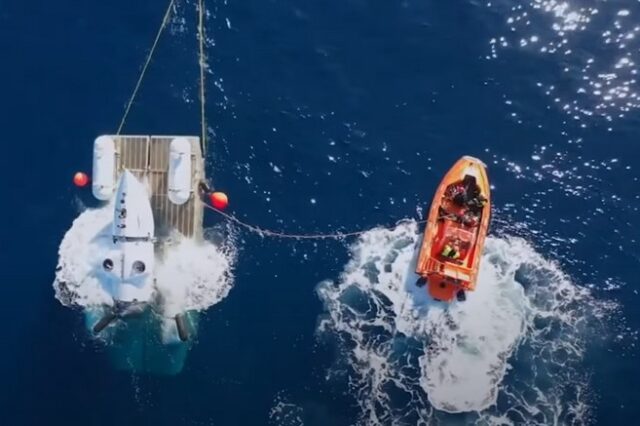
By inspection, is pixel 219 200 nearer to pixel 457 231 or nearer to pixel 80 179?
pixel 80 179

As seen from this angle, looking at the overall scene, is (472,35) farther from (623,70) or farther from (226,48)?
(226,48)

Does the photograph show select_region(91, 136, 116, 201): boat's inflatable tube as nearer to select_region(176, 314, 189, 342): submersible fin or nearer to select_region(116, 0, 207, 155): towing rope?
select_region(116, 0, 207, 155): towing rope

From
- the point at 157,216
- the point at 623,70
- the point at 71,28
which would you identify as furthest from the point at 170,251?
the point at 623,70

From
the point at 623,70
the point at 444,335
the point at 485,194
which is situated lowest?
the point at 444,335

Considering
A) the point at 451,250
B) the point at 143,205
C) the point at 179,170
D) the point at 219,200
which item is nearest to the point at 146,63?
the point at 179,170

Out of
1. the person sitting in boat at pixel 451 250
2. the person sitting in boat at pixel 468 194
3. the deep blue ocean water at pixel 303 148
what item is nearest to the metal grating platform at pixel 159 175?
the deep blue ocean water at pixel 303 148
